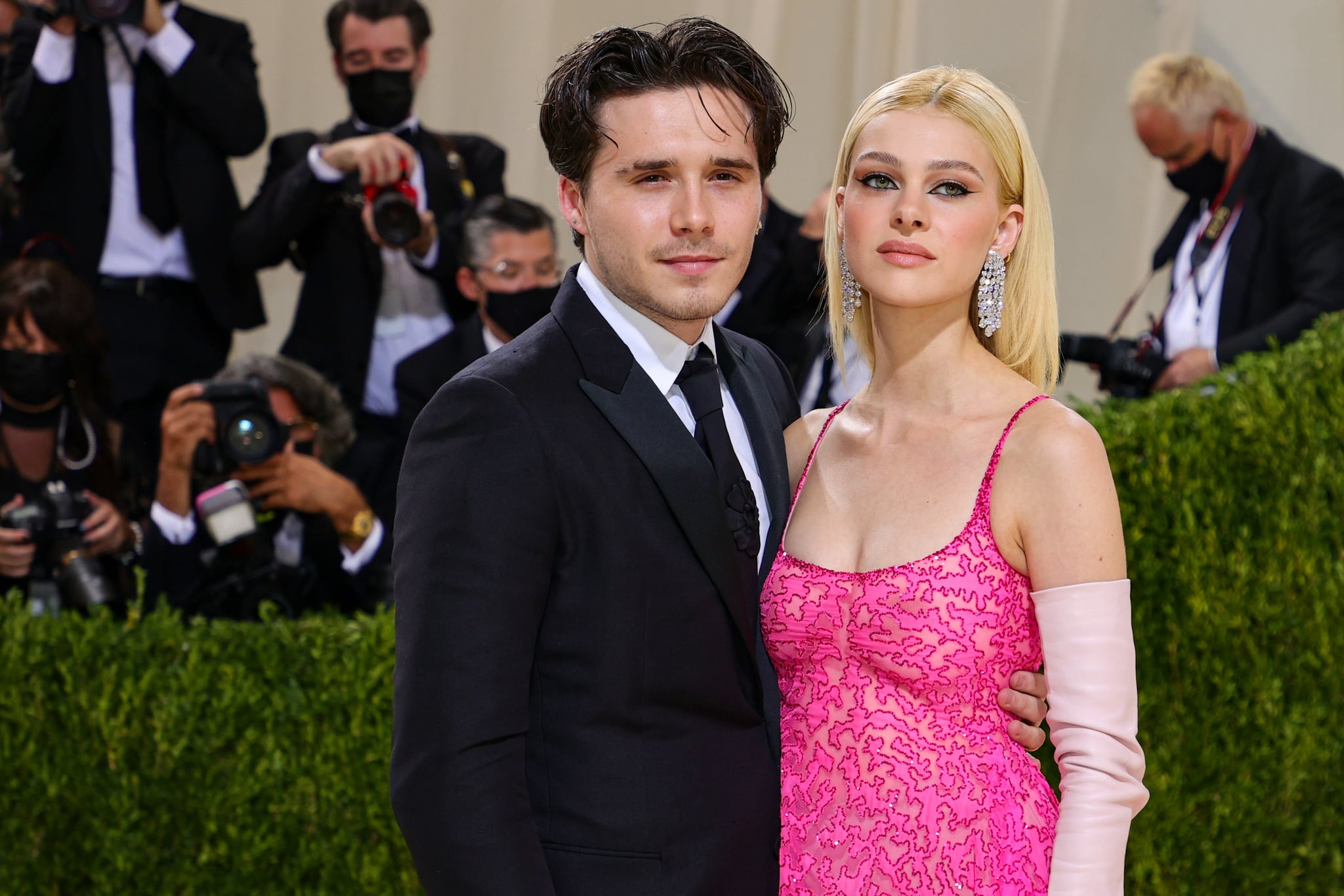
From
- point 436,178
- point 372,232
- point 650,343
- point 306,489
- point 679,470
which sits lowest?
point 306,489

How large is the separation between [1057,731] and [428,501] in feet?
2.73

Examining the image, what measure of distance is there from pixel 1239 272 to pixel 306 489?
2915 mm

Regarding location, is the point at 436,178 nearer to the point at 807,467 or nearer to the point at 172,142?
the point at 172,142

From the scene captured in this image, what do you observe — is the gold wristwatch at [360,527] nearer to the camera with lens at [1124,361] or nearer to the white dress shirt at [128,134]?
the white dress shirt at [128,134]

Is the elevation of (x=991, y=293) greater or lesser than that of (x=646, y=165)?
lesser

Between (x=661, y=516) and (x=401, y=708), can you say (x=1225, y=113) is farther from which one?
(x=401, y=708)

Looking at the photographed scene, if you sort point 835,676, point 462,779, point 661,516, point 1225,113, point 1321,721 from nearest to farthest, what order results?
point 462,779 → point 661,516 → point 835,676 → point 1321,721 → point 1225,113

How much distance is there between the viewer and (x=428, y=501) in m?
1.63

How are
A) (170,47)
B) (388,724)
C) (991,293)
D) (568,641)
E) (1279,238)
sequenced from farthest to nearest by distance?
1. (1279,238)
2. (170,47)
3. (388,724)
4. (991,293)
5. (568,641)

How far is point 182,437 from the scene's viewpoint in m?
3.74

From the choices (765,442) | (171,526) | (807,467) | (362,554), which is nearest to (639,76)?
(765,442)

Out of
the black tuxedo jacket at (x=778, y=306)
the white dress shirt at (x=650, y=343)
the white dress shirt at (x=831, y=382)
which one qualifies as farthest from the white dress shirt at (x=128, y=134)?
the white dress shirt at (x=650, y=343)

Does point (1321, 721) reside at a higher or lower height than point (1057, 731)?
lower

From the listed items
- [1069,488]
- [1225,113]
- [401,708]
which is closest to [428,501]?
[401,708]
